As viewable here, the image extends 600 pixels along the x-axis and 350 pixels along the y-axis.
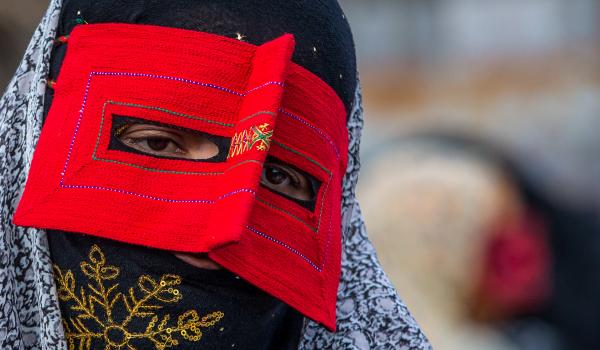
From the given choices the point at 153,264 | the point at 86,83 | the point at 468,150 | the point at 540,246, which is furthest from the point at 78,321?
the point at 468,150

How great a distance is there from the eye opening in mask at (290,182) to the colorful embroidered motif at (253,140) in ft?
0.40

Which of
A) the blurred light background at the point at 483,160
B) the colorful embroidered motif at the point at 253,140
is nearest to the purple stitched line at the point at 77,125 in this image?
the colorful embroidered motif at the point at 253,140

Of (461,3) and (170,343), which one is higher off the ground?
(461,3)

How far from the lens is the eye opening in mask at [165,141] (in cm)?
259

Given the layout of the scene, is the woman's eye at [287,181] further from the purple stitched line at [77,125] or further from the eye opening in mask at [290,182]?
the purple stitched line at [77,125]

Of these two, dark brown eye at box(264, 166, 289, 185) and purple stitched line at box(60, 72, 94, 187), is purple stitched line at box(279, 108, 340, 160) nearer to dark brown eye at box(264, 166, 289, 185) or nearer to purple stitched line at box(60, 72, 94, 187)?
dark brown eye at box(264, 166, 289, 185)

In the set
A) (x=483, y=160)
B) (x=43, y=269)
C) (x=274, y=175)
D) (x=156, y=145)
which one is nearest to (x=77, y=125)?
(x=156, y=145)

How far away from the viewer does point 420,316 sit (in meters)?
7.93

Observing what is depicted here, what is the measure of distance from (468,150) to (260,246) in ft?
20.4

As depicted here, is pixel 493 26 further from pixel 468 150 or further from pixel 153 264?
pixel 153 264

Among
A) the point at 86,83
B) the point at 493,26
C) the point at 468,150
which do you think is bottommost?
the point at 86,83

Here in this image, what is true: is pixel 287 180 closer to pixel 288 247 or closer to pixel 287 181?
pixel 287 181

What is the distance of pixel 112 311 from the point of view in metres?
2.54

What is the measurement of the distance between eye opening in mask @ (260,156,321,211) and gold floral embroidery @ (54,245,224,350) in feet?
1.04
